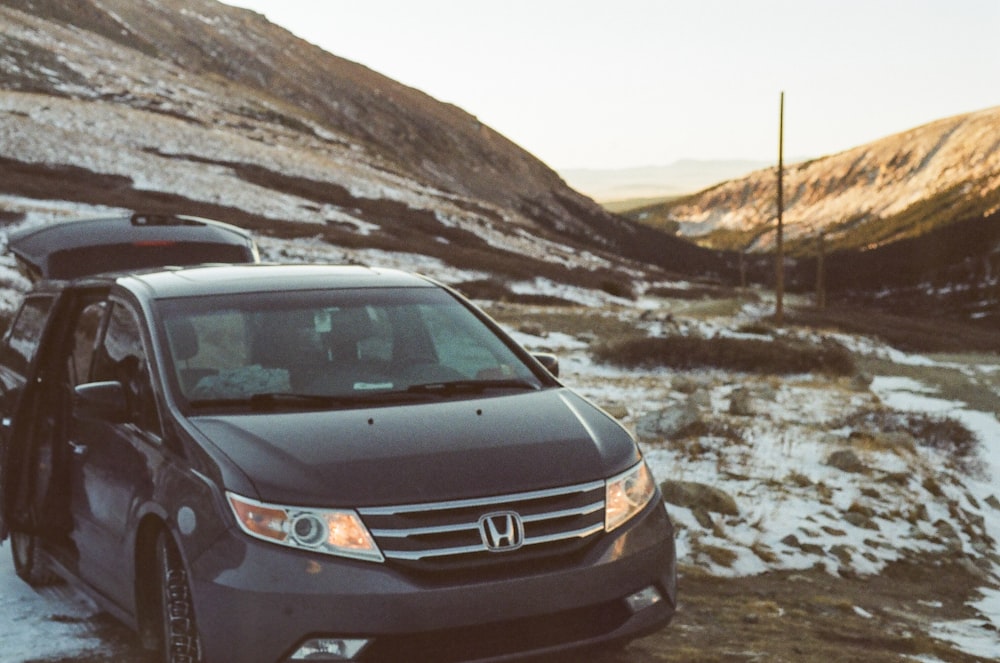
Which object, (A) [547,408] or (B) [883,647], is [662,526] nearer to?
(A) [547,408]

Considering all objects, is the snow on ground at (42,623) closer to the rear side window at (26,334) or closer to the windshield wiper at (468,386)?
the rear side window at (26,334)

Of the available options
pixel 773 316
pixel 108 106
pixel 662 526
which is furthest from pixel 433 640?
pixel 108 106

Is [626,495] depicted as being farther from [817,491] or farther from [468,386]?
[817,491]

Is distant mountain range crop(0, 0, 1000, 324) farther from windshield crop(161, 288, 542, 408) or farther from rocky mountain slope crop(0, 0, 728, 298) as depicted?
windshield crop(161, 288, 542, 408)

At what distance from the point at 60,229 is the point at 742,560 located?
18.3 ft

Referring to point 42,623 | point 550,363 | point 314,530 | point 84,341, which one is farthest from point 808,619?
point 84,341

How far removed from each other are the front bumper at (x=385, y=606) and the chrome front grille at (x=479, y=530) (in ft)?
0.18

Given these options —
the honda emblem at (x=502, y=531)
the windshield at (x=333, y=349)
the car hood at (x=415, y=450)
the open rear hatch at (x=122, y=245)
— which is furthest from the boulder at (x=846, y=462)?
the honda emblem at (x=502, y=531)

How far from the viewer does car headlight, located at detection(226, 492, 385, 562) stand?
12.6ft

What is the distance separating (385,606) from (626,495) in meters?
1.04

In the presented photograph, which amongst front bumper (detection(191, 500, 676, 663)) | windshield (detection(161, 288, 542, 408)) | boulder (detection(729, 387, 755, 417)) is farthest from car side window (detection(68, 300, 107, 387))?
boulder (detection(729, 387, 755, 417))

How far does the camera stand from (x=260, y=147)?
8881 cm

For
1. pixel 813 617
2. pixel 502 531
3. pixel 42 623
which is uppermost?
pixel 502 531

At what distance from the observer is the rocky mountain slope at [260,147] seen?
2402 inches
